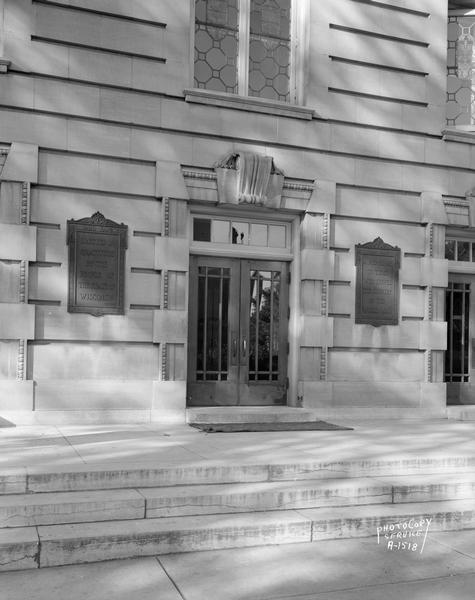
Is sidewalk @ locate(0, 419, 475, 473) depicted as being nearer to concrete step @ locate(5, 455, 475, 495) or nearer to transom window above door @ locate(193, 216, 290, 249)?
concrete step @ locate(5, 455, 475, 495)

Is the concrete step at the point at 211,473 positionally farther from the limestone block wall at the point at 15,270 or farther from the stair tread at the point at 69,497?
the limestone block wall at the point at 15,270

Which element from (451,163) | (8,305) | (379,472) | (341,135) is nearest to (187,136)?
(341,135)

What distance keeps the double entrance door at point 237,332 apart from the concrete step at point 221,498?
4.37 m

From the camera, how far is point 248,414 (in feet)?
37.2

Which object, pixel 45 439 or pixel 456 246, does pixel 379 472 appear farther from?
pixel 456 246

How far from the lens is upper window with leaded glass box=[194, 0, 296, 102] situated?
39.7 ft

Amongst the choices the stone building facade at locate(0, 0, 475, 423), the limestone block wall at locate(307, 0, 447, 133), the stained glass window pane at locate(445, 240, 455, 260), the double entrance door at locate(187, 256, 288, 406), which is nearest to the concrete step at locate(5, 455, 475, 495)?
the stone building facade at locate(0, 0, 475, 423)

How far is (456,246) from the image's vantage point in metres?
13.7

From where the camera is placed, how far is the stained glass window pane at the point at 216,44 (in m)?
12.0

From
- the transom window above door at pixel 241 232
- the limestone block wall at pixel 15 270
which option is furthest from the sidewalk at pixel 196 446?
the transom window above door at pixel 241 232

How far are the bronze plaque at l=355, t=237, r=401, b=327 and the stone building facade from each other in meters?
0.04

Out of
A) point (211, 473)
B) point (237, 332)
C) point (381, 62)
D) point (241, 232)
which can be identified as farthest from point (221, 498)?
point (381, 62)

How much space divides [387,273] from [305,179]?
7.38ft

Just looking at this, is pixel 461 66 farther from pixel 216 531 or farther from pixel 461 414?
pixel 216 531
